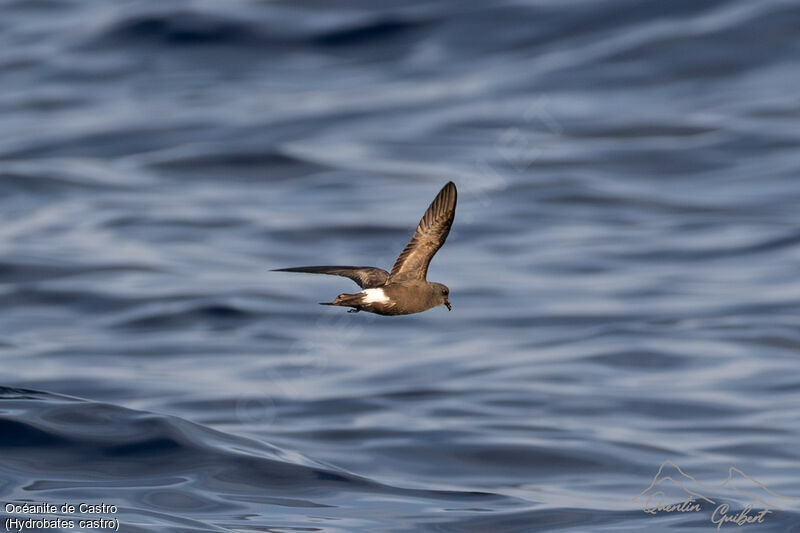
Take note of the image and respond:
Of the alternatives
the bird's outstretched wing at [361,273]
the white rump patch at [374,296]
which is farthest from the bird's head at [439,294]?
the white rump patch at [374,296]

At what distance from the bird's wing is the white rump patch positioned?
0.91ft

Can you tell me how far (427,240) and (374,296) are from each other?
2.06 feet

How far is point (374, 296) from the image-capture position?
7.10 meters

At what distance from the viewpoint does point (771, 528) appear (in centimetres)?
1208

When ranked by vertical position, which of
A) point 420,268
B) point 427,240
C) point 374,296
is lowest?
point 374,296

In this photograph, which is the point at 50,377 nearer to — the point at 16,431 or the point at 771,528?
the point at 16,431

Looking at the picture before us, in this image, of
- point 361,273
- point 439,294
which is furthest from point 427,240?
point 361,273

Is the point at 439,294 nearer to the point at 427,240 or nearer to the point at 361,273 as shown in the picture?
the point at 427,240

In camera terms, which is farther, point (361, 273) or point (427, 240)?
point (361, 273)

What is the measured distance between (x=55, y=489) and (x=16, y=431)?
63.4 inches

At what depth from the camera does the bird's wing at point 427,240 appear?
7.46 meters

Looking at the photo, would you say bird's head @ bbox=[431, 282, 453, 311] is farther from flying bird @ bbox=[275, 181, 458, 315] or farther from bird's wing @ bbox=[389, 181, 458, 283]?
bird's wing @ bbox=[389, 181, 458, 283]

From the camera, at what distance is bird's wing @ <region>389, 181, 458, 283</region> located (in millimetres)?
7465

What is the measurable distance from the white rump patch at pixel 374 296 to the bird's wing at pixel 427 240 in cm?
28
